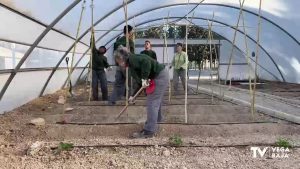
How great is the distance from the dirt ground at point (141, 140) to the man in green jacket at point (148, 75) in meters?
0.20

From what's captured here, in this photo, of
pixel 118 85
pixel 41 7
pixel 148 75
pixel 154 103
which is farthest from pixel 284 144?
pixel 41 7

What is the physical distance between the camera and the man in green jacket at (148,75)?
16.7ft

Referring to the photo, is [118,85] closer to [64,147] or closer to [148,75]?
[148,75]

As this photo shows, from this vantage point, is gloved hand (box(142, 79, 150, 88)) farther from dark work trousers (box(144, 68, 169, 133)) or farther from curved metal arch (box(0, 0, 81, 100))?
curved metal arch (box(0, 0, 81, 100))

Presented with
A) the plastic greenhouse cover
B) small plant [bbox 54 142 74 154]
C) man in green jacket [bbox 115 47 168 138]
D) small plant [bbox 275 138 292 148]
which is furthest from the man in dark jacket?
small plant [bbox 275 138 292 148]

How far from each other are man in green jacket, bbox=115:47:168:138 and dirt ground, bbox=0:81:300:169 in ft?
0.67

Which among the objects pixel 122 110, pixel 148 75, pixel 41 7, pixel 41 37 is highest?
pixel 41 7

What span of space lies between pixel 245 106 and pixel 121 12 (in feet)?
17.0

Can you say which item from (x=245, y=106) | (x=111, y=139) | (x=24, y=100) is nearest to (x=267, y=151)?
(x=111, y=139)

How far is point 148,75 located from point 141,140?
818 mm

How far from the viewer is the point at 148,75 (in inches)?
201

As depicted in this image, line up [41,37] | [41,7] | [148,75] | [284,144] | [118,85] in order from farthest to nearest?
[41,37] < [118,85] < [41,7] < [148,75] < [284,144]

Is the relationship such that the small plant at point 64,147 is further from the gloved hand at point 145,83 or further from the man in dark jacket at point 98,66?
the man in dark jacket at point 98,66

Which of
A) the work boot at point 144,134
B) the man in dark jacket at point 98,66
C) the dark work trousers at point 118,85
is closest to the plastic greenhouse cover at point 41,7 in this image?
the man in dark jacket at point 98,66
